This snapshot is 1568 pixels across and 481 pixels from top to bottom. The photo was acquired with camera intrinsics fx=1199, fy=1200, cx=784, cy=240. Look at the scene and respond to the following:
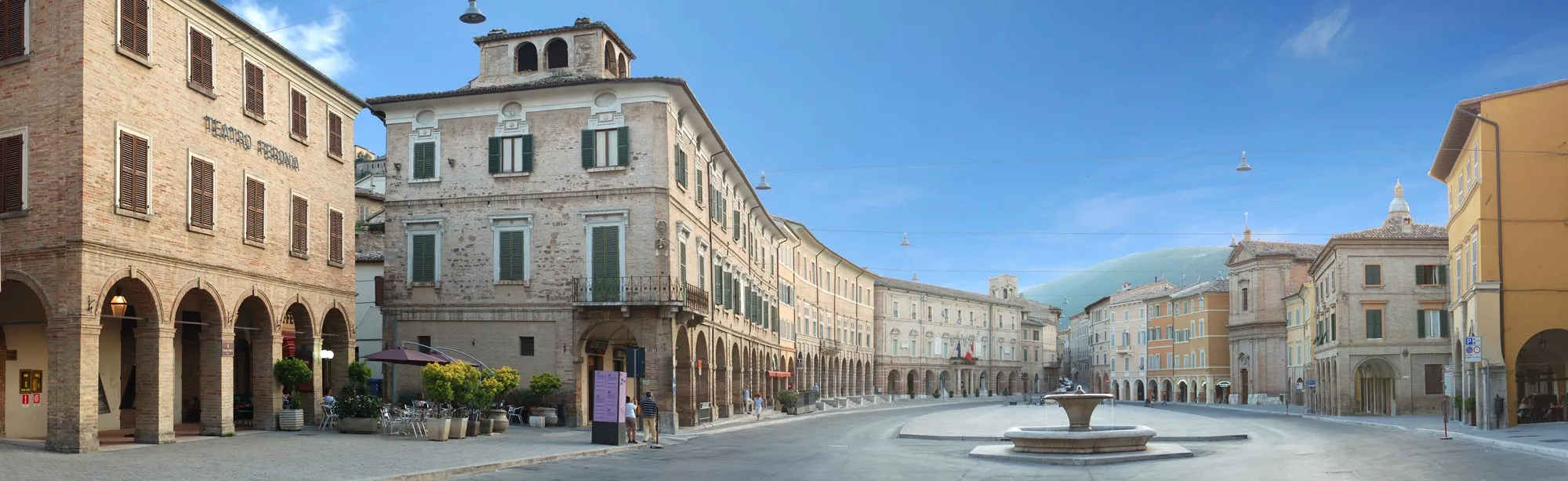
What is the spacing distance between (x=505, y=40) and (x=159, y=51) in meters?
16.2

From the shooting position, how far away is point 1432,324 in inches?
2199

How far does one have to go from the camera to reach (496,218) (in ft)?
120

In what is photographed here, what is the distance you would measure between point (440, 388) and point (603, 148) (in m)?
10.3

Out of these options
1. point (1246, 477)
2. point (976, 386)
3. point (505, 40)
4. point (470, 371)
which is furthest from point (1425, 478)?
point (976, 386)

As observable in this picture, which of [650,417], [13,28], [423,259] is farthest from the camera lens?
[423,259]

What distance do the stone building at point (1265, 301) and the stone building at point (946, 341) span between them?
29.2 metres

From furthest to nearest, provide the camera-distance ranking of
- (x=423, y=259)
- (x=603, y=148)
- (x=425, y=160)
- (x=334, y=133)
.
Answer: (x=425, y=160) < (x=423, y=259) < (x=603, y=148) < (x=334, y=133)

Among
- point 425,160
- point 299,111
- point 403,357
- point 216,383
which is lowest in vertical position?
point 216,383

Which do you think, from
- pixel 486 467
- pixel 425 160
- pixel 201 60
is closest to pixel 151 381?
pixel 201 60

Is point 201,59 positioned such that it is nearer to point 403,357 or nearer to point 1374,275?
point 403,357

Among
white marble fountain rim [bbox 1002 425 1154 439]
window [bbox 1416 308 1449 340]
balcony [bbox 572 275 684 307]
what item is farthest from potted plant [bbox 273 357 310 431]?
window [bbox 1416 308 1449 340]

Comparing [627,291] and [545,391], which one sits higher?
[627,291]

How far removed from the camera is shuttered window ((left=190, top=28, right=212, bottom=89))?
25.1 metres

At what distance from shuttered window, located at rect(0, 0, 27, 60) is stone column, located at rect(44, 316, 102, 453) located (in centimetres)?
518
